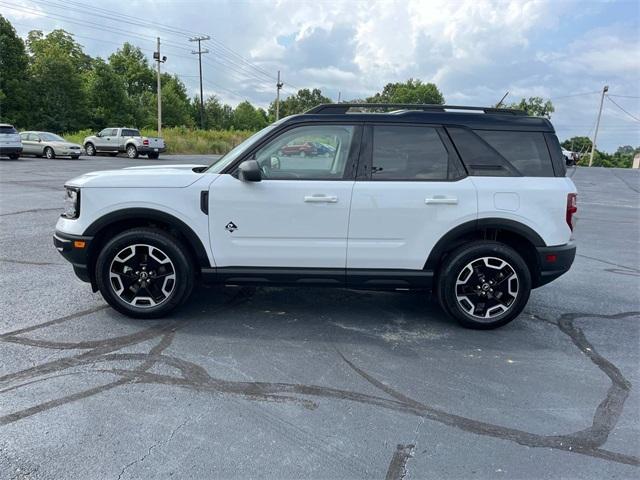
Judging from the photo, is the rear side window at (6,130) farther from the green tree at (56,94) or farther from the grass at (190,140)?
the green tree at (56,94)

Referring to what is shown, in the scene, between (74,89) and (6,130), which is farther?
(74,89)

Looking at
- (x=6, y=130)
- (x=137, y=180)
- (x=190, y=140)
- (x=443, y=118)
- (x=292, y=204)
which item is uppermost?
(x=190, y=140)

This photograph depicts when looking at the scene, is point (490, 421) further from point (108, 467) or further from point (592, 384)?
point (108, 467)

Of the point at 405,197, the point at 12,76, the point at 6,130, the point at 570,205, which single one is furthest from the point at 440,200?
the point at 12,76

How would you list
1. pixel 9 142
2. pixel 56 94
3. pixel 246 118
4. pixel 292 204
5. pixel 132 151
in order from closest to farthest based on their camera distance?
1. pixel 292 204
2. pixel 9 142
3. pixel 132 151
4. pixel 56 94
5. pixel 246 118

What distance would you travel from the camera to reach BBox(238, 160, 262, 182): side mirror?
13.0 feet

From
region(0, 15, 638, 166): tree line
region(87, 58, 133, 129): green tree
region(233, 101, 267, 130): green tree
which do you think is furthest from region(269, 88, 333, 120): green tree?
region(87, 58, 133, 129): green tree

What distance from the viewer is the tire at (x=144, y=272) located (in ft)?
13.9

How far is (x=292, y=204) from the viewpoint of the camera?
4137 millimetres

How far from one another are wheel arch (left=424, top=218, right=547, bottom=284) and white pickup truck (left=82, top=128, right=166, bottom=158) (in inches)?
1134

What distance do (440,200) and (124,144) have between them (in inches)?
1200

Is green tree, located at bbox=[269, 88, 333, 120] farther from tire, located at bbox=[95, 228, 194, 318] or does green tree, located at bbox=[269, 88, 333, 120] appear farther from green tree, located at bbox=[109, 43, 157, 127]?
tire, located at bbox=[95, 228, 194, 318]

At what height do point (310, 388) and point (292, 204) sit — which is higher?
point (292, 204)

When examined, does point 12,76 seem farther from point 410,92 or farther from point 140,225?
point 410,92
